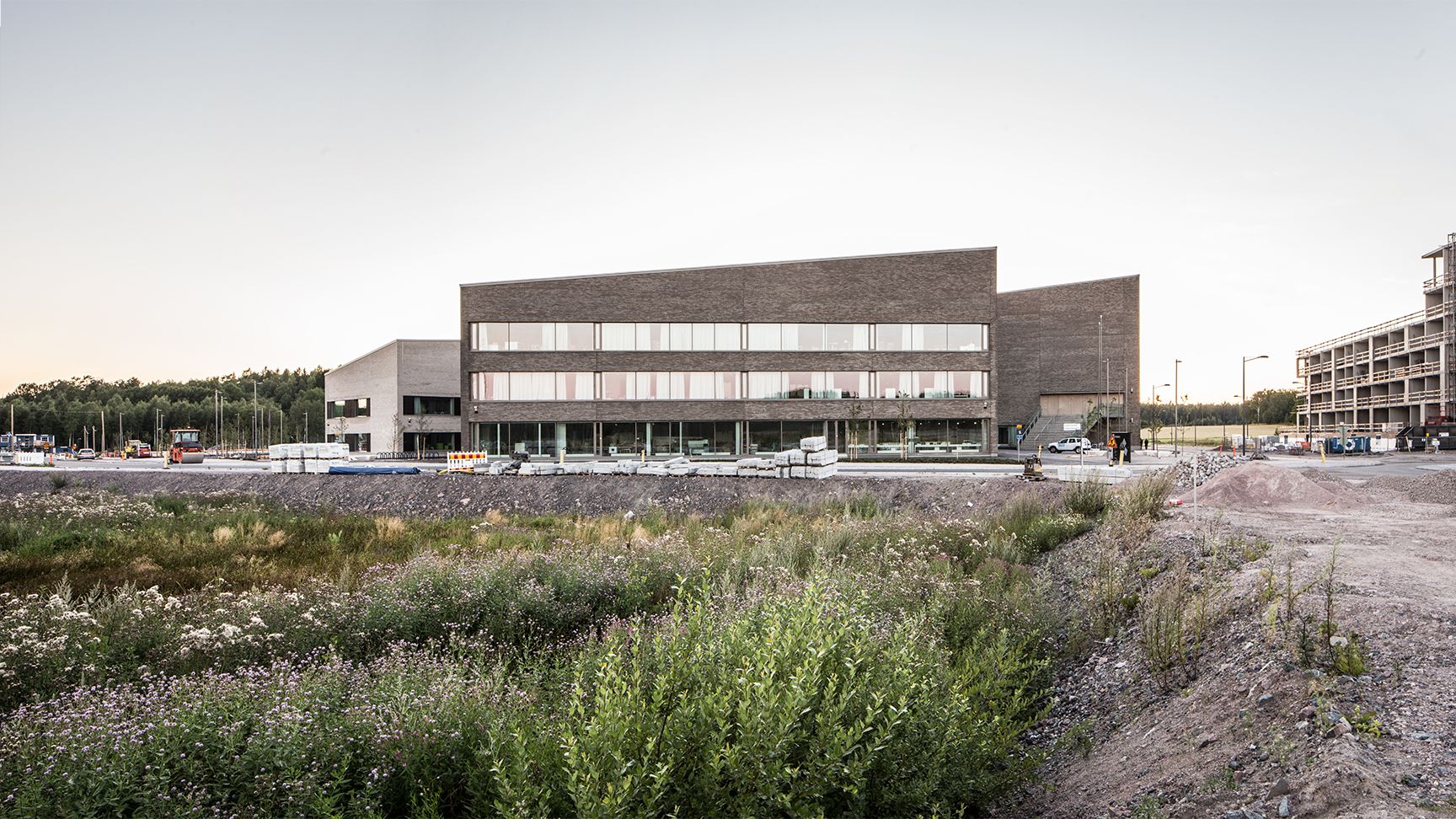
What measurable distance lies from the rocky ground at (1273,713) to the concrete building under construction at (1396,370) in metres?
73.6

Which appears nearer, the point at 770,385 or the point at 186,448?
the point at 770,385

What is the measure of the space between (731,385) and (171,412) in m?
114

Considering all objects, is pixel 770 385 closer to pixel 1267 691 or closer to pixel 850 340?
pixel 850 340

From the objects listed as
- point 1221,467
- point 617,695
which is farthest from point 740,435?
point 617,695

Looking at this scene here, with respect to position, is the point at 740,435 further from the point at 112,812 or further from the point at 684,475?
the point at 112,812

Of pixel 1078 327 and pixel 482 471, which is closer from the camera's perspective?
pixel 482 471

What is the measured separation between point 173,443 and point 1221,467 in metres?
66.8

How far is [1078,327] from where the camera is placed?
6694 centimetres

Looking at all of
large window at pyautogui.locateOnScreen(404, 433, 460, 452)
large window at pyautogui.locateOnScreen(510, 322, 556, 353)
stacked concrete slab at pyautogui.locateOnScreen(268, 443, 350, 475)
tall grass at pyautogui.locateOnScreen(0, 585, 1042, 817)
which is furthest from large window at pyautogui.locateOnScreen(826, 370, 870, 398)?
tall grass at pyautogui.locateOnScreen(0, 585, 1042, 817)

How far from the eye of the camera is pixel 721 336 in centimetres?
5294

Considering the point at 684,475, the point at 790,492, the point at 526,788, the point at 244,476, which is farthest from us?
the point at 244,476

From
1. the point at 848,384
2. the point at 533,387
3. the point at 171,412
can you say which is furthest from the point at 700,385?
the point at 171,412

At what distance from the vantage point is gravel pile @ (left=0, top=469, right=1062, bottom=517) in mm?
22609

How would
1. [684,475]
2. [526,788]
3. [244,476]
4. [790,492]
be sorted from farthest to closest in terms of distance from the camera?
[244,476] → [684,475] → [790,492] → [526,788]
